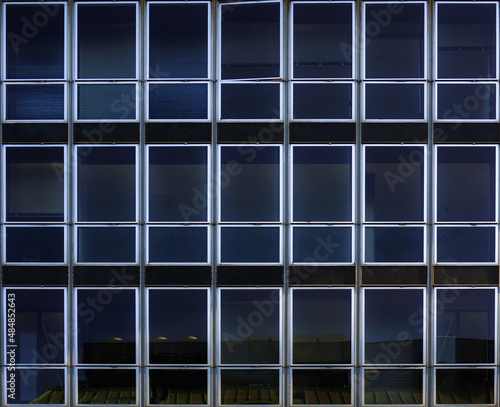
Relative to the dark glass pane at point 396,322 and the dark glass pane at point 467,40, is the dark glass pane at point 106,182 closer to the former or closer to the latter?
the dark glass pane at point 396,322

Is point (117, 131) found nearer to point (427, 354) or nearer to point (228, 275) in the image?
point (228, 275)

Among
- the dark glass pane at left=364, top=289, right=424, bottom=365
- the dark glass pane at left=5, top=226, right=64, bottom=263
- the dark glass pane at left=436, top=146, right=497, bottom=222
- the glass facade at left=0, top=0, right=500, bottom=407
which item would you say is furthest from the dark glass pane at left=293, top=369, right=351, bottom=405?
the dark glass pane at left=5, top=226, right=64, bottom=263

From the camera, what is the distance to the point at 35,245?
8.87 metres

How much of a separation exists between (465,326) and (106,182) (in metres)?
7.97

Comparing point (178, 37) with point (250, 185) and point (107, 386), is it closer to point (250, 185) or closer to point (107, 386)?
point (250, 185)

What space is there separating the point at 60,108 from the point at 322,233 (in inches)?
235

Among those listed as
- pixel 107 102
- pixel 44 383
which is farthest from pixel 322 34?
pixel 44 383

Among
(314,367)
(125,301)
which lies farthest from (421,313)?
(125,301)

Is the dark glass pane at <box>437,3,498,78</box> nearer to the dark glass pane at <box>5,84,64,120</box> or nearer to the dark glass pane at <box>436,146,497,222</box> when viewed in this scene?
the dark glass pane at <box>436,146,497,222</box>

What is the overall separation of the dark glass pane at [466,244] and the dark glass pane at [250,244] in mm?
3371

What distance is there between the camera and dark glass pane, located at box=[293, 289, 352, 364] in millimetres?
8945

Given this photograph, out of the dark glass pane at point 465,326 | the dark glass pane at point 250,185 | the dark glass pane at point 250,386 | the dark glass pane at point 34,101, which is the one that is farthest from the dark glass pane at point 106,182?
the dark glass pane at point 465,326

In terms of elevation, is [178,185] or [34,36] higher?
[34,36]

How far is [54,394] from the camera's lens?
8.98 metres
